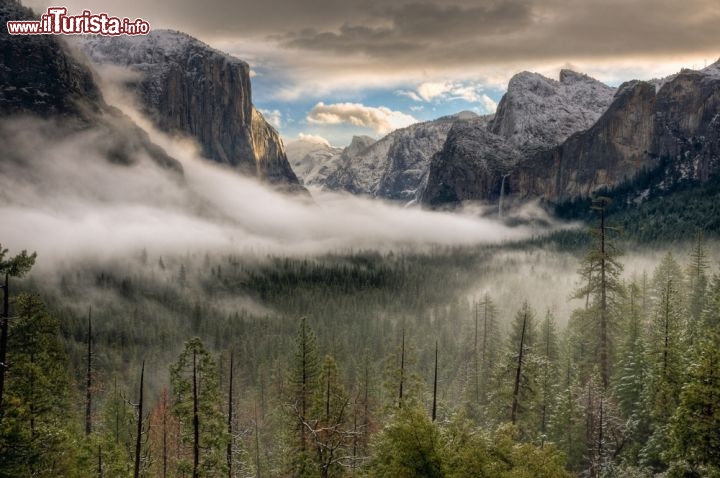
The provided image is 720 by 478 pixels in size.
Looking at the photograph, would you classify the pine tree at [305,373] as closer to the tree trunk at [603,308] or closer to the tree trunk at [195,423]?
the tree trunk at [195,423]

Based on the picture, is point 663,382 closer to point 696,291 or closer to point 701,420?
point 701,420

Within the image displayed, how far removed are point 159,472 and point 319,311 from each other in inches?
4920

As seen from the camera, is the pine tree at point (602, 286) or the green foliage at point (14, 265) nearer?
the green foliage at point (14, 265)

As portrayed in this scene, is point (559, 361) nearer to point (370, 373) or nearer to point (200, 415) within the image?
point (370, 373)

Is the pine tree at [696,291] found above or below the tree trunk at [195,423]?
above

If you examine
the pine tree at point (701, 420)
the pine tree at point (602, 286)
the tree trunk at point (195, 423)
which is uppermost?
the pine tree at point (602, 286)

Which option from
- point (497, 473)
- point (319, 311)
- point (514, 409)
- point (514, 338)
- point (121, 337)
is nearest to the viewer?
point (497, 473)

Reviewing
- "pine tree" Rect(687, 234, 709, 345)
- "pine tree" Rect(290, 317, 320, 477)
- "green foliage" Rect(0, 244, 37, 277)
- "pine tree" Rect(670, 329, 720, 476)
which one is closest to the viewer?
"green foliage" Rect(0, 244, 37, 277)

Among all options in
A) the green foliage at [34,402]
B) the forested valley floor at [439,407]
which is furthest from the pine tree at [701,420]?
the green foliage at [34,402]

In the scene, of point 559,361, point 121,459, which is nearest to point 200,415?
point 121,459

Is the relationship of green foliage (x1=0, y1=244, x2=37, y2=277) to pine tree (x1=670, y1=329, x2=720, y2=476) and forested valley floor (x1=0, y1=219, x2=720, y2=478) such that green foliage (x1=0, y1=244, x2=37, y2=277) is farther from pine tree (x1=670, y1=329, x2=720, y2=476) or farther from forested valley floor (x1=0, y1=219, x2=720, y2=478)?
pine tree (x1=670, y1=329, x2=720, y2=476)

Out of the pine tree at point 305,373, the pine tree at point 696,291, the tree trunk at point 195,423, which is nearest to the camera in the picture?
the tree trunk at point 195,423

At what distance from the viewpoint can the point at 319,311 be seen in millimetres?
175625

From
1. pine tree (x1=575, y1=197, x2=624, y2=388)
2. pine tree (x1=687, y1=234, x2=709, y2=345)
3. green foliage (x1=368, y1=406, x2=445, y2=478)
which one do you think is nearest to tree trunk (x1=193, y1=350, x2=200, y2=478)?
green foliage (x1=368, y1=406, x2=445, y2=478)
